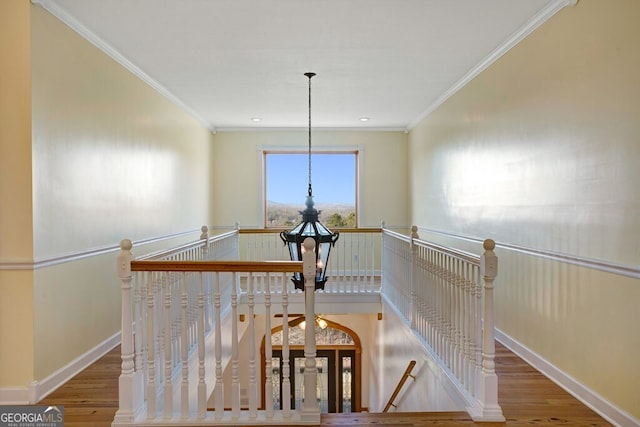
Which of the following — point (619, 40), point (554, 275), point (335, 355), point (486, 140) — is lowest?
point (335, 355)

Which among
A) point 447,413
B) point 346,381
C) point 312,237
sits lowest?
point 346,381

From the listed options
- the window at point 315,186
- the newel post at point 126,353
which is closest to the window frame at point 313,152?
the window at point 315,186

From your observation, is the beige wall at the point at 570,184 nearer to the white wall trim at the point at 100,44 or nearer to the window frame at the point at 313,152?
the window frame at the point at 313,152

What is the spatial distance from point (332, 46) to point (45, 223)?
258 cm

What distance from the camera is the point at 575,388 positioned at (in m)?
2.78

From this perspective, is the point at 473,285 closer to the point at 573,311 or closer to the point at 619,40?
the point at 573,311

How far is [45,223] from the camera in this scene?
2.86 metres

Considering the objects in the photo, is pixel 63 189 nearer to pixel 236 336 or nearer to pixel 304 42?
pixel 236 336

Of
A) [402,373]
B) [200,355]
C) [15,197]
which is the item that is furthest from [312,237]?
[402,373]

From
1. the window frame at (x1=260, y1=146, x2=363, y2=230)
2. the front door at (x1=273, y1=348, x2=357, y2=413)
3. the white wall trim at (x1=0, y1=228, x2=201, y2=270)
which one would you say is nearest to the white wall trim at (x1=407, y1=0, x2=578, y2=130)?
the window frame at (x1=260, y1=146, x2=363, y2=230)

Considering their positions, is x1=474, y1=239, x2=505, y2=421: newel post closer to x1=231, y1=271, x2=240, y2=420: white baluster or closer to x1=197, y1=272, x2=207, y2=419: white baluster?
x1=231, y1=271, x2=240, y2=420: white baluster

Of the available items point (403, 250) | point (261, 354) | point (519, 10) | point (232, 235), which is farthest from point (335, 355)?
point (519, 10)

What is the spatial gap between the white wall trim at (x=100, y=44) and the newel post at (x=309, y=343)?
2.35 m

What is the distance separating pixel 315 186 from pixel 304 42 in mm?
4202
